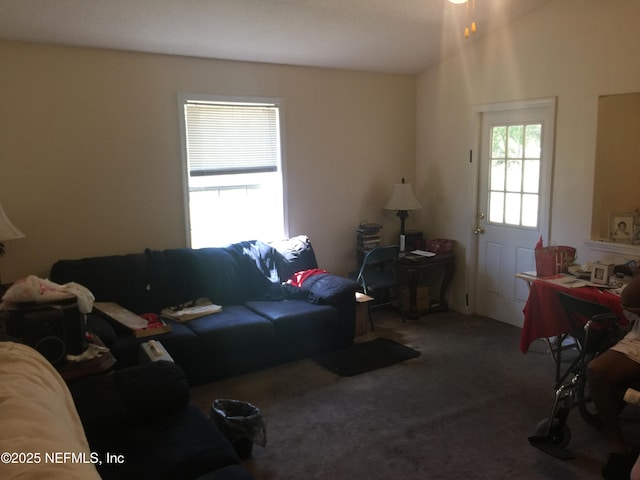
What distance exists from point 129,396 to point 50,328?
565 mm

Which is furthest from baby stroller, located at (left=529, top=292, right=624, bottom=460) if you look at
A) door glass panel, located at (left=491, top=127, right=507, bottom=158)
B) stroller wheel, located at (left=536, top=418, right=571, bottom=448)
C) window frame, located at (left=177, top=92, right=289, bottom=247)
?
window frame, located at (left=177, top=92, right=289, bottom=247)

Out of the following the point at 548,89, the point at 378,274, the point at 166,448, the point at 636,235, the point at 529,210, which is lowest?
the point at 166,448

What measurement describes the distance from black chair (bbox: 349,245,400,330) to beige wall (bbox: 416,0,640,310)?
718mm

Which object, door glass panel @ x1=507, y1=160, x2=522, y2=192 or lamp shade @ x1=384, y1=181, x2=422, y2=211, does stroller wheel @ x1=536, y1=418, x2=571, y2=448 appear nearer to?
door glass panel @ x1=507, y1=160, x2=522, y2=192

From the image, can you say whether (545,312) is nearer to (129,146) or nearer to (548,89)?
(548,89)

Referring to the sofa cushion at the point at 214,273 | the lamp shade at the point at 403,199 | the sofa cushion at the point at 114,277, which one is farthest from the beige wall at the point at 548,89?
the sofa cushion at the point at 114,277

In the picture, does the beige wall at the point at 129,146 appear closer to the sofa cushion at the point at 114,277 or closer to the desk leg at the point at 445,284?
the sofa cushion at the point at 114,277

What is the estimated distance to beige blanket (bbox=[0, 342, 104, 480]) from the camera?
1.25 m

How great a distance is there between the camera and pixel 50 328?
104 inches

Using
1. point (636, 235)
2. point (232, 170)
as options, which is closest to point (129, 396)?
point (232, 170)

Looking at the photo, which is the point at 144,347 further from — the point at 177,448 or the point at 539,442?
the point at 539,442

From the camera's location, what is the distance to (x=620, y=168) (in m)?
4.37

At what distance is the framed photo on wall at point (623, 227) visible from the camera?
13.7 ft

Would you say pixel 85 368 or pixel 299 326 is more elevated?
pixel 85 368
